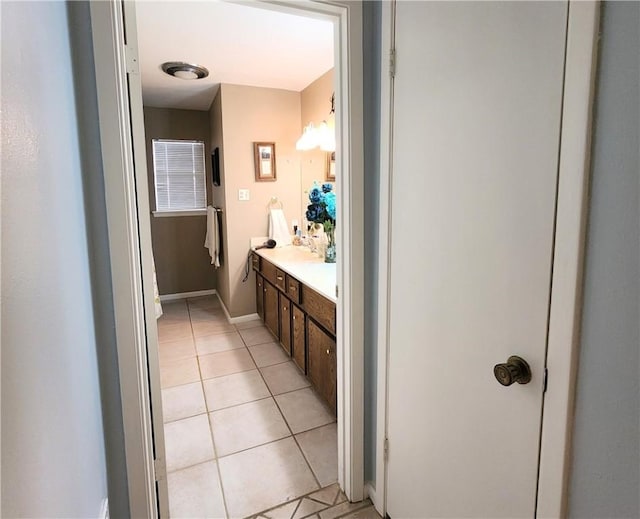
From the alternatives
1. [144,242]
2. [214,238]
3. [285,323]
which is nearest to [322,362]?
[285,323]

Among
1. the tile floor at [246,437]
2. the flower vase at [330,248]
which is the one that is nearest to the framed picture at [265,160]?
the flower vase at [330,248]

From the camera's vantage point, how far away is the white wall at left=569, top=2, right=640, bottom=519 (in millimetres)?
668

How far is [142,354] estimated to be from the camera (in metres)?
1.27

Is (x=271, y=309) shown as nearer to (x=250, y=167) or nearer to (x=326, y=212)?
(x=326, y=212)

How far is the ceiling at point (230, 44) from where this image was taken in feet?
7.12

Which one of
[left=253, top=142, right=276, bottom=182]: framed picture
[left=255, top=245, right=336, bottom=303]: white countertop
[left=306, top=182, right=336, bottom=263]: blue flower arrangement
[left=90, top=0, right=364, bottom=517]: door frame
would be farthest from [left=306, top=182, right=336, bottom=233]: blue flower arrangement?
[left=90, top=0, right=364, bottom=517]: door frame

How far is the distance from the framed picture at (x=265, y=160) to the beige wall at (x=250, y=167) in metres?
0.04

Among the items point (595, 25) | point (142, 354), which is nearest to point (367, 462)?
point (142, 354)

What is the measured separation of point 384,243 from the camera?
143 centimetres

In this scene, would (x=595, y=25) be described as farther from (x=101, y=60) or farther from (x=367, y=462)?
(x=367, y=462)

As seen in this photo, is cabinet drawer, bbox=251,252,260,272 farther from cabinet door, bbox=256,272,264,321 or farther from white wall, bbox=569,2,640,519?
white wall, bbox=569,2,640,519

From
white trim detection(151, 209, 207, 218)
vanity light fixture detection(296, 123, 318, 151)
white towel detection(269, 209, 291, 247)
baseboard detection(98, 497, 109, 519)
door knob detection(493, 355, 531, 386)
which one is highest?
vanity light fixture detection(296, 123, 318, 151)

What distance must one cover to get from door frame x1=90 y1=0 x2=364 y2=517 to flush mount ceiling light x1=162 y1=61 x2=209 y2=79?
80.9 inches

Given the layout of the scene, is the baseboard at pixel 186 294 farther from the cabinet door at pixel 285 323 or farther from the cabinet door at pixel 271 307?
the cabinet door at pixel 285 323
